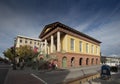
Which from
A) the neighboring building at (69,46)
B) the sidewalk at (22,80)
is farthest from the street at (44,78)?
the neighboring building at (69,46)

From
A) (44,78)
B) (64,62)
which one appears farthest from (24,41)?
(44,78)

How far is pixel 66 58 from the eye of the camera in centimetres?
3372

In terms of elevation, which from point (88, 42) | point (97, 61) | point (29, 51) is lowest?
point (97, 61)

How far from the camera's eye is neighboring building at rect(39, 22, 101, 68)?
109 ft

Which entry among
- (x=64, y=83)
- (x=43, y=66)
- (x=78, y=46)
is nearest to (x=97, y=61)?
(x=78, y=46)

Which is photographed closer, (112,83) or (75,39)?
(112,83)

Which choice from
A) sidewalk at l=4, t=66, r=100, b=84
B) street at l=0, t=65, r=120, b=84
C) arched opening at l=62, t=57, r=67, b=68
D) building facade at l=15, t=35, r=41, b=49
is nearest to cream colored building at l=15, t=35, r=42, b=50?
building facade at l=15, t=35, r=41, b=49

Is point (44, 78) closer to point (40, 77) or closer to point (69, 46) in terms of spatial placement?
point (40, 77)

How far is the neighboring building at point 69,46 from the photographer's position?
33.1 meters

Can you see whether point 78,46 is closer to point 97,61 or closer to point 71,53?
point 71,53

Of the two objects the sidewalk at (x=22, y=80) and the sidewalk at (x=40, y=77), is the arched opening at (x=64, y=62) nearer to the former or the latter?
the sidewalk at (x=40, y=77)

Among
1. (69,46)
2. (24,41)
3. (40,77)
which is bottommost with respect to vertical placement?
(40,77)

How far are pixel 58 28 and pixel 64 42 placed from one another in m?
4.97

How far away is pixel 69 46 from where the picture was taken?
36.3 m
